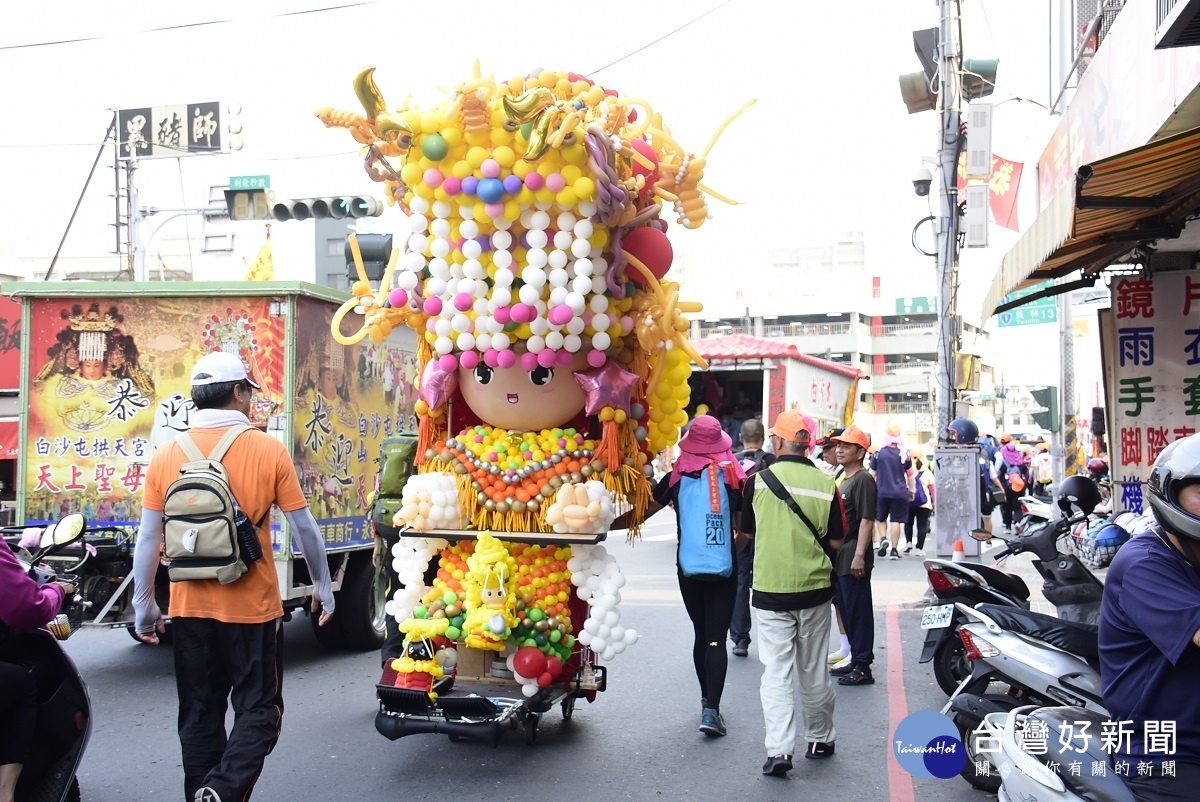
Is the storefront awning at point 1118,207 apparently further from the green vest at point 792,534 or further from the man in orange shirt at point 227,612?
the man in orange shirt at point 227,612

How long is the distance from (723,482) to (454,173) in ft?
7.60

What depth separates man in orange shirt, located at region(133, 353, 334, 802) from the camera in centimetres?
421

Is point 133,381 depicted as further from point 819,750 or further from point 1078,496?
point 1078,496

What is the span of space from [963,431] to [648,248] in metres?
6.40

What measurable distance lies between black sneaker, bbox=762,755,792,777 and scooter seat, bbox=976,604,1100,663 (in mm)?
1269

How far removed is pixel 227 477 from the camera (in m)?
4.27

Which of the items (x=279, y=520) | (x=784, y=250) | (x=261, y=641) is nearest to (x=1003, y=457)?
(x=279, y=520)

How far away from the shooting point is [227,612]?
4.20 meters

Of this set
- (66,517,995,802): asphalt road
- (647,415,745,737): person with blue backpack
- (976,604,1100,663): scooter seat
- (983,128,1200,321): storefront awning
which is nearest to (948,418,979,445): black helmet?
(66,517,995,802): asphalt road

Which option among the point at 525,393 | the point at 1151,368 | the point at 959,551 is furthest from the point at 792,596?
the point at 959,551

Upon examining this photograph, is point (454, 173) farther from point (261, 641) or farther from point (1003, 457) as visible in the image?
point (1003, 457)

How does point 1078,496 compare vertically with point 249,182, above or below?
below

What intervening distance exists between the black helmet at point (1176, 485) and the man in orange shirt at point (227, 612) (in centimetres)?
312

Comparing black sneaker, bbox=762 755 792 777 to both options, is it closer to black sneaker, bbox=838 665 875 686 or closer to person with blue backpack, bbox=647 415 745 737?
Result: person with blue backpack, bbox=647 415 745 737
